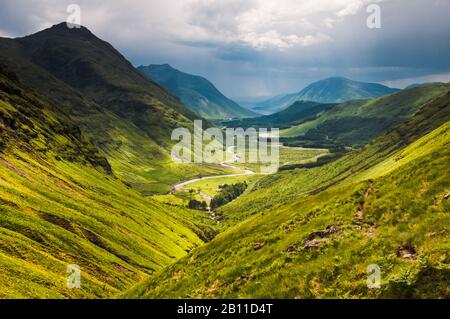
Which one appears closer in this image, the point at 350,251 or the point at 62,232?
the point at 350,251

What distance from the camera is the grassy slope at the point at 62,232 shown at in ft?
264

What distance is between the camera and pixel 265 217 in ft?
214

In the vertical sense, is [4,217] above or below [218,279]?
above

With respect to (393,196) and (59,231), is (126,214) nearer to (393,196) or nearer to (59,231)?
(59,231)

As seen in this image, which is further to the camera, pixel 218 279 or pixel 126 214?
pixel 126 214

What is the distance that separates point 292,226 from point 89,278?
64.2 metres

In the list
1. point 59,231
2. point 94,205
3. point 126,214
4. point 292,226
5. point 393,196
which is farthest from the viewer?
point 126,214

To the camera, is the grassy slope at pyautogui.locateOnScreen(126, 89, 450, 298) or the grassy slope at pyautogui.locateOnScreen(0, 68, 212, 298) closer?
the grassy slope at pyautogui.locateOnScreen(126, 89, 450, 298)

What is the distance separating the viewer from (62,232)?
110 metres

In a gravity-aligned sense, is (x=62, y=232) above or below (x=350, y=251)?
above

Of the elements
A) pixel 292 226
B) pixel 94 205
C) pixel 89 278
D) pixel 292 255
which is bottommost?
pixel 89 278

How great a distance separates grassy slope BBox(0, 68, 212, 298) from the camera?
264 feet

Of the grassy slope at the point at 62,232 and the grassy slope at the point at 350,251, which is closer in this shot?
the grassy slope at the point at 350,251
